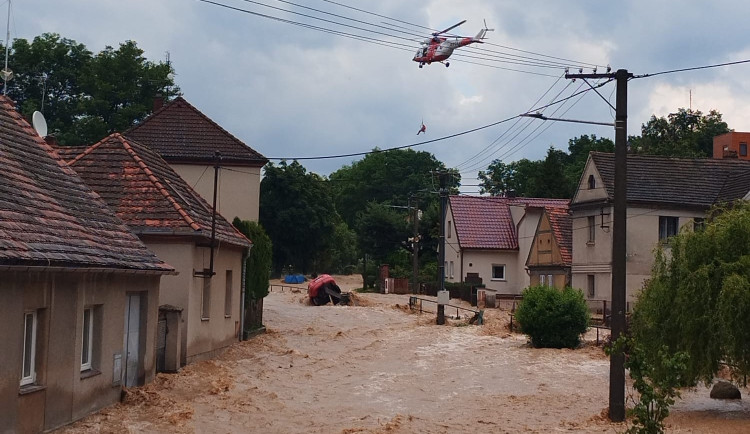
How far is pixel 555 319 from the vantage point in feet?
99.2

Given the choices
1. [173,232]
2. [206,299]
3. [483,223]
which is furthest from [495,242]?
[173,232]

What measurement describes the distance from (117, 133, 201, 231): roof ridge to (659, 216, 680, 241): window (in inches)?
1086

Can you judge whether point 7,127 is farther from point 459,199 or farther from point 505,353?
point 459,199

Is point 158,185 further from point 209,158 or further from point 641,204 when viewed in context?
point 641,204

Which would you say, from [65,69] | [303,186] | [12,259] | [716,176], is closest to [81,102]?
[65,69]

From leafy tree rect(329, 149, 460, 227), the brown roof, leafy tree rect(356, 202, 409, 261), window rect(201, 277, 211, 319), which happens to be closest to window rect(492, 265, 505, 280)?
the brown roof

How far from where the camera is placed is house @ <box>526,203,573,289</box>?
5075 cm

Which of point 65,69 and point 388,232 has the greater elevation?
point 65,69

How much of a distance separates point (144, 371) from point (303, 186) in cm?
6606

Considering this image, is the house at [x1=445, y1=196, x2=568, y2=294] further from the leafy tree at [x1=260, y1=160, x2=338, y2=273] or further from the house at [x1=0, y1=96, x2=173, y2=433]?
the house at [x1=0, y1=96, x2=173, y2=433]

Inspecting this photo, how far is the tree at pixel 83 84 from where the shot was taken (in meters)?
63.8

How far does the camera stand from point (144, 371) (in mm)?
18672

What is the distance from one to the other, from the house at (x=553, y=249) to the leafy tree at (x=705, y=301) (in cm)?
3160

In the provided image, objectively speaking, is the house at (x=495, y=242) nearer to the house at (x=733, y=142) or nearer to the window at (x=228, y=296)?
the house at (x=733, y=142)
